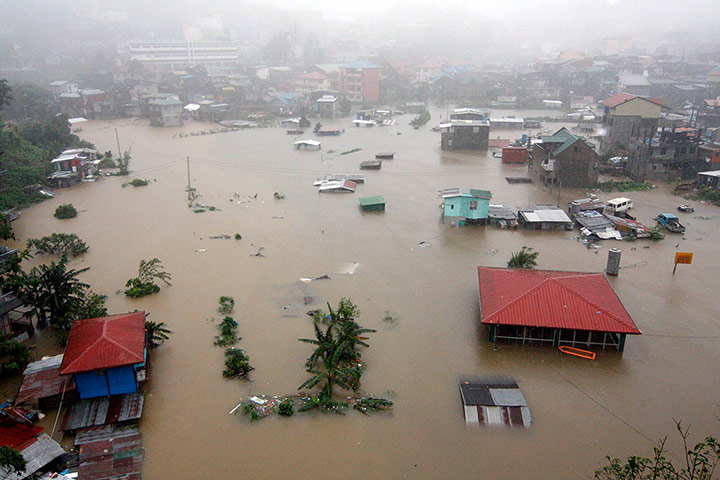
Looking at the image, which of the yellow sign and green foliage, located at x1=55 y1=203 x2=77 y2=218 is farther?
green foliage, located at x1=55 y1=203 x2=77 y2=218

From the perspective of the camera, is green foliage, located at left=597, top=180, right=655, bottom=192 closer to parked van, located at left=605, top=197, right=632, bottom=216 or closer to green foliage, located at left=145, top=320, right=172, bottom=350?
parked van, located at left=605, top=197, right=632, bottom=216

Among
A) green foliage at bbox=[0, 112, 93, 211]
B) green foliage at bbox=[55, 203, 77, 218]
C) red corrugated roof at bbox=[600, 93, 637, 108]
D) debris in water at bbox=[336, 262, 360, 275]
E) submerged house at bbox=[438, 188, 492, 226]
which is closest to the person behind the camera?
debris in water at bbox=[336, 262, 360, 275]

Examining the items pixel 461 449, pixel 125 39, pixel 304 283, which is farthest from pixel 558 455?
pixel 125 39

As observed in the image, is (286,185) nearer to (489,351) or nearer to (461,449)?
(489,351)

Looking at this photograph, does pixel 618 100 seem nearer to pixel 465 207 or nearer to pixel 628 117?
pixel 628 117

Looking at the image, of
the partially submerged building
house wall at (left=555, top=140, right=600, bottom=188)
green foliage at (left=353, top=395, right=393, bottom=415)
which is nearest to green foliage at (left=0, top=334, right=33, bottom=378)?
green foliage at (left=353, top=395, right=393, bottom=415)
